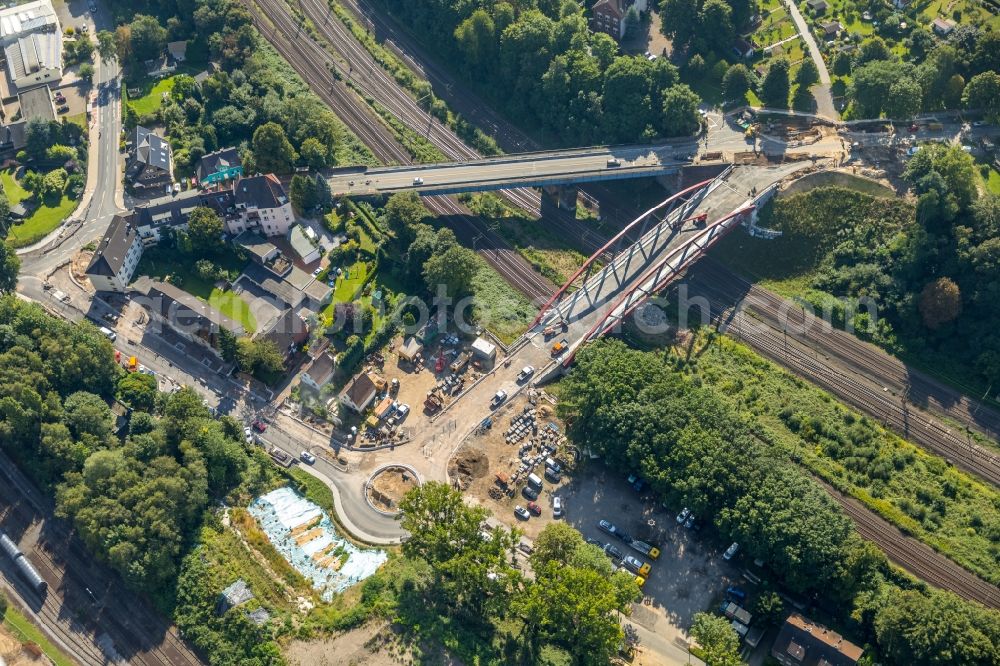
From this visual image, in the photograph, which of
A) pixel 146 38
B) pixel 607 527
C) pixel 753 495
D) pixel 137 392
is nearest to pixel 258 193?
pixel 137 392

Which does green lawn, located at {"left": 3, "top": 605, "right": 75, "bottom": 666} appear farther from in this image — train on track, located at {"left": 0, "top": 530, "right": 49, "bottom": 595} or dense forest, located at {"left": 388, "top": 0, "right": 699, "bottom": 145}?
dense forest, located at {"left": 388, "top": 0, "right": 699, "bottom": 145}

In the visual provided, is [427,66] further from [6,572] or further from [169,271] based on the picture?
[6,572]

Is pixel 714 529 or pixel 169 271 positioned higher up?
pixel 714 529

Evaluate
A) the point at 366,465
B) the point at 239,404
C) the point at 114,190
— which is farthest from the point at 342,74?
the point at 366,465

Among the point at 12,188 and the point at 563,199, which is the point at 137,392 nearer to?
the point at 12,188

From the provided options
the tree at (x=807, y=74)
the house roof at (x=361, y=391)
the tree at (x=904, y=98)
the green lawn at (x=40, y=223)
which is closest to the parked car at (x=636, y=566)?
the house roof at (x=361, y=391)

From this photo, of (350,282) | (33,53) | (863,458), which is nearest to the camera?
(863,458)

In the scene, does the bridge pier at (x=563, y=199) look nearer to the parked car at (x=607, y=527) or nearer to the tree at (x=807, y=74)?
the tree at (x=807, y=74)
